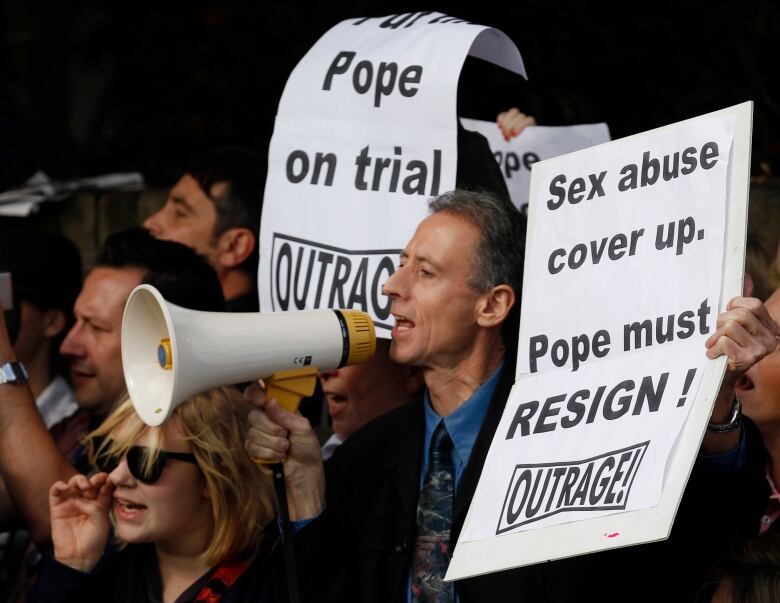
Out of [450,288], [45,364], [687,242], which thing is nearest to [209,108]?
[45,364]

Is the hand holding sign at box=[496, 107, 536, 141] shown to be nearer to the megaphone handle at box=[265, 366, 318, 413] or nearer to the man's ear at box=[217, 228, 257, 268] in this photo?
the man's ear at box=[217, 228, 257, 268]

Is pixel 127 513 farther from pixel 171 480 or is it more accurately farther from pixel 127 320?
Answer: pixel 127 320

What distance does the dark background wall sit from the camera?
679cm

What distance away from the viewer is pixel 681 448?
3414 mm

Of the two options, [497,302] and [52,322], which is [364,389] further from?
[52,322]

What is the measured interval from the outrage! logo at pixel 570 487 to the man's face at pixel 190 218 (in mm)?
2729

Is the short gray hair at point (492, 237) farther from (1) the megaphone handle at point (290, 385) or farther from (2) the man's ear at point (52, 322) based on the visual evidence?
(2) the man's ear at point (52, 322)

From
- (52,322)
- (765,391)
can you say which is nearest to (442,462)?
(765,391)

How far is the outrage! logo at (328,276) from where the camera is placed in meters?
4.86

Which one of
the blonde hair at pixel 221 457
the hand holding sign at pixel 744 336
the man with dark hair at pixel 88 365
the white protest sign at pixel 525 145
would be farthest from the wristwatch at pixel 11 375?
the hand holding sign at pixel 744 336

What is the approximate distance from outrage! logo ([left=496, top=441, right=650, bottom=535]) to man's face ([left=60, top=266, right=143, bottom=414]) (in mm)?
1961

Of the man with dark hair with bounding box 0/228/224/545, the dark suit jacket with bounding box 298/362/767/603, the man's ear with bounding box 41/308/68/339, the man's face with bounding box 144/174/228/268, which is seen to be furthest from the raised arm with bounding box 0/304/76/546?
the man's face with bounding box 144/174/228/268

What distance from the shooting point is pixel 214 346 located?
3.92 m

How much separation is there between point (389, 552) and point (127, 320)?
89cm
